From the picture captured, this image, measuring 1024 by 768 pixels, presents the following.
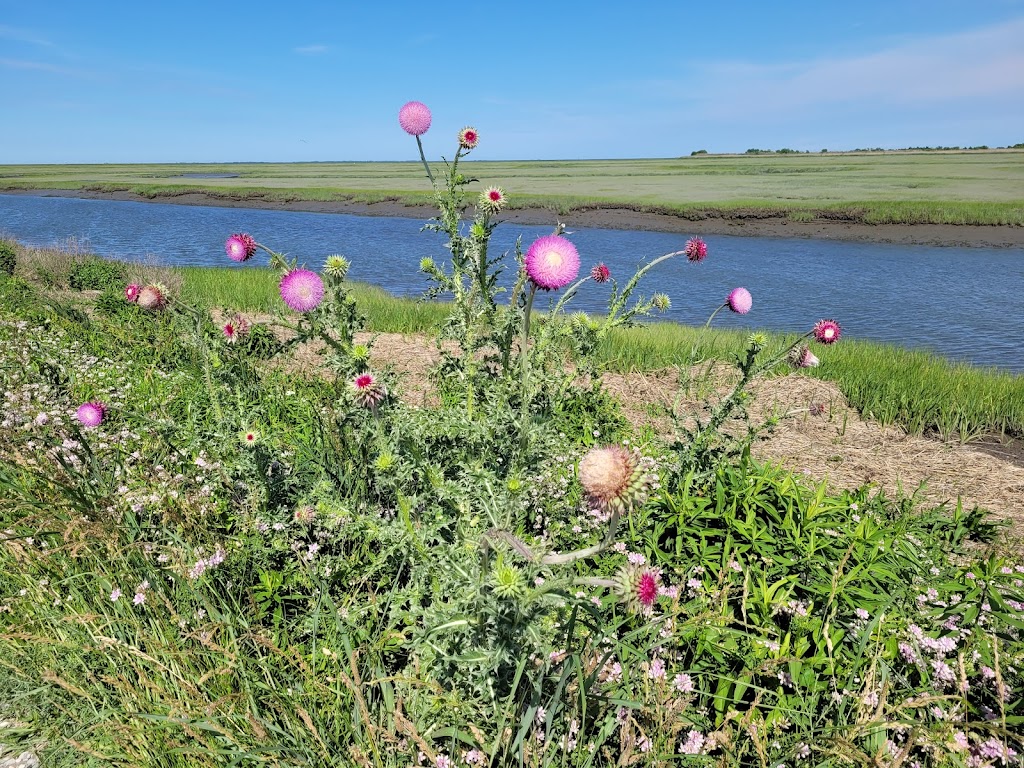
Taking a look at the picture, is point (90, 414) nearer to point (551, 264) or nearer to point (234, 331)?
point (234, 331)

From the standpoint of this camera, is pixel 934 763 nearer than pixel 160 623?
Yes

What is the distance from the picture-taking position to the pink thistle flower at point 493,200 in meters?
3.04

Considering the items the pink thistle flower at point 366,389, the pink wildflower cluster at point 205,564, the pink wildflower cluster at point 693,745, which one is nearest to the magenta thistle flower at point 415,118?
the pink thistle flower at point 366,389

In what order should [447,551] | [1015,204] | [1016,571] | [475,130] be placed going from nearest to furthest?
1. [447,551]
2. [1016,571]
3. [475,130]
4. [1015,204]

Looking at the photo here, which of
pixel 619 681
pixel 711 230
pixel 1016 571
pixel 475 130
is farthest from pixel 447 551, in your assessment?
pixel 711 230

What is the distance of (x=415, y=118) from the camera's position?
337cm

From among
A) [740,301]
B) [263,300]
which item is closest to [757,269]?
[263,300]

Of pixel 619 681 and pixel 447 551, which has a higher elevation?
pixel 447 551

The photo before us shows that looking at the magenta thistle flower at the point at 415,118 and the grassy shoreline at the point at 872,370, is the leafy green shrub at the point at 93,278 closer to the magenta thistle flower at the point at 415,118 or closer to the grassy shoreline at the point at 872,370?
the grassy shoreline at the point at 872,370

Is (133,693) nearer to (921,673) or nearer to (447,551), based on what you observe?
(447,551)

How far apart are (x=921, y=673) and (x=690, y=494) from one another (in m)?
1.28

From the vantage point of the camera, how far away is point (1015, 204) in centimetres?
3419

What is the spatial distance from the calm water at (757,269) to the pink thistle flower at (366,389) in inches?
155

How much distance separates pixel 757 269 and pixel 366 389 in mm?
23990
